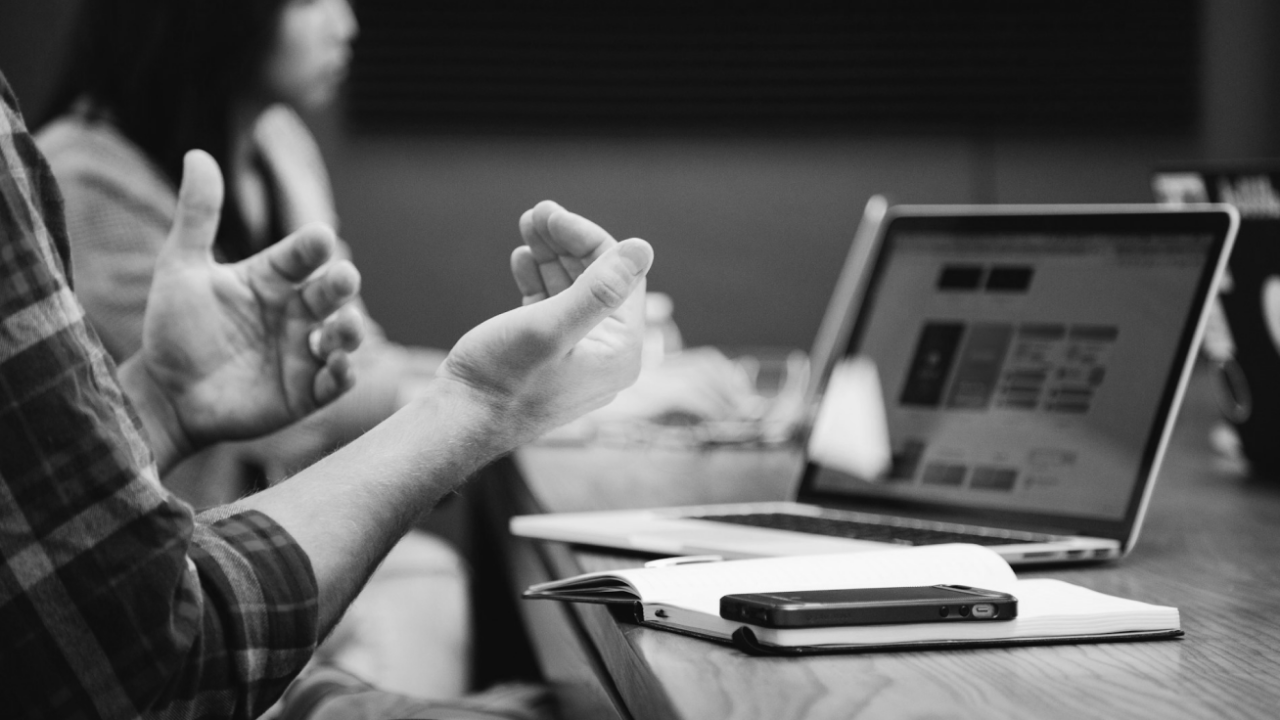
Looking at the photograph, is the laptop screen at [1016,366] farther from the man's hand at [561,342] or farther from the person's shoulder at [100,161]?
the person's shoulder at [100,161]

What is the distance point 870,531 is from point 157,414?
0.68 meters

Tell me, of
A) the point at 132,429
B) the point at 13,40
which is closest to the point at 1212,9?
the point at 13,40

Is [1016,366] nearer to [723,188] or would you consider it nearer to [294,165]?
[294,165]

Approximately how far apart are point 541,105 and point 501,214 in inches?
12.1

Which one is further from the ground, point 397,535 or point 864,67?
point 864,67

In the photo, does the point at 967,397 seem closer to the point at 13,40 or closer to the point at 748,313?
the point at 748,313

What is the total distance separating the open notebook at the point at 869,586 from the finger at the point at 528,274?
0.29 meters

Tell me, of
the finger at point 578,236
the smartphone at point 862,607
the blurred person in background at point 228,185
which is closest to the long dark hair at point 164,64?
the blurred person in background at point 228,185

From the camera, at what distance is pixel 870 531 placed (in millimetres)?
1065

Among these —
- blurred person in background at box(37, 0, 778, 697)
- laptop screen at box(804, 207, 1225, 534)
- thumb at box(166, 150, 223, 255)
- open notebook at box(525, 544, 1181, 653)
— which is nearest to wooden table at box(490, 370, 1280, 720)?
open notebook at box(525, 544, 1181, 653)

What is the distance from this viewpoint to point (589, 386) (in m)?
0.88

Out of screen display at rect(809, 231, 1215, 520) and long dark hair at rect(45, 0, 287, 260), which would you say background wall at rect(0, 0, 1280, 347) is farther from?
screen display at rect(809, 231, 1215, 520)

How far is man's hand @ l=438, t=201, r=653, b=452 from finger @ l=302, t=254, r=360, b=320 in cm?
25

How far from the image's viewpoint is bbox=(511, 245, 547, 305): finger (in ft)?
3.28
